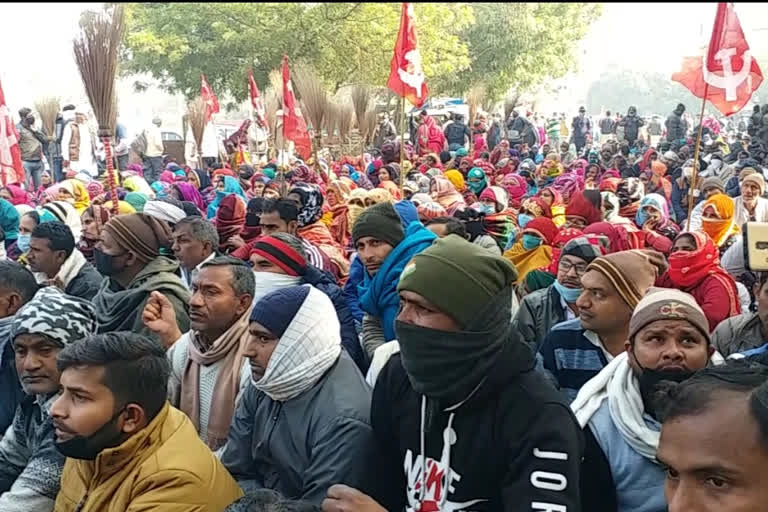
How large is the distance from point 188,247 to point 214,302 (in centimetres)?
154

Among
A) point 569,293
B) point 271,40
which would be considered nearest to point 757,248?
point 569,293

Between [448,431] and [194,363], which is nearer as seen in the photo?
[448,431]

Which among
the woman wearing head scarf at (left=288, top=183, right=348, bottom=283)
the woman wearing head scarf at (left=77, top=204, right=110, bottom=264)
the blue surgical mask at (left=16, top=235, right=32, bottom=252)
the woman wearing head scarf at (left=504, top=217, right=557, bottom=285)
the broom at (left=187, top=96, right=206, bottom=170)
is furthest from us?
the broom at (left=187, top=96, right=206, bottom=170)

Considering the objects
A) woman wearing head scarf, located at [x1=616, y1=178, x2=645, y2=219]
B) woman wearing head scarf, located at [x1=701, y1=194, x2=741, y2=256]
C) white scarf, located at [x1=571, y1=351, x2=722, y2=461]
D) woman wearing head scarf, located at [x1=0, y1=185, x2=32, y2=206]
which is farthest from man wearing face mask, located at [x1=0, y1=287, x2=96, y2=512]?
woman wearing head scarf, located at [x1=616, y1=178, x2=645, y2=219]

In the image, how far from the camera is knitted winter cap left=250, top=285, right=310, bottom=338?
2.59 meters

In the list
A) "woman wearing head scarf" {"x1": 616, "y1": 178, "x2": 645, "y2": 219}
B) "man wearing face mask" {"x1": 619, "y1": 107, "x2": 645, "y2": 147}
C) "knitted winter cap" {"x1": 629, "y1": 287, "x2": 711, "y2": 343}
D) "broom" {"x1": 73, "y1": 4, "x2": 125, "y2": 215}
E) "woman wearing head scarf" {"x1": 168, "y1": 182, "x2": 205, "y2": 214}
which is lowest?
"man wearing face mask" {"x1": 619, "y1": 107, "x2": 645, "y2": 147}

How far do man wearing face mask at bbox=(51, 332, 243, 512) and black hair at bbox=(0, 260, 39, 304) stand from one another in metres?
1.63

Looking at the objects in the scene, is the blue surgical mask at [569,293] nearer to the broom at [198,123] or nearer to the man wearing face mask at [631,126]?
the broom at [198,123]

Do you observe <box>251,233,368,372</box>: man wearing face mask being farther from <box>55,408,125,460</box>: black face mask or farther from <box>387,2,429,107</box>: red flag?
<box>387,2,429,107</box>: red flag

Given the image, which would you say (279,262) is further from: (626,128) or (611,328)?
(626,128)

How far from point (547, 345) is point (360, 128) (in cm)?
1326

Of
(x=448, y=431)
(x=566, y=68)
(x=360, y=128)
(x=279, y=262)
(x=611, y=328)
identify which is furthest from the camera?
(x=566, y=68)

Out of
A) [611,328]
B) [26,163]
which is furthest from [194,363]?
[26,163]

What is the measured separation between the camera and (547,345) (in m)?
3.27
